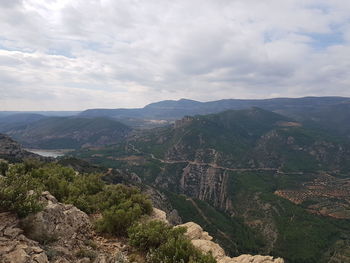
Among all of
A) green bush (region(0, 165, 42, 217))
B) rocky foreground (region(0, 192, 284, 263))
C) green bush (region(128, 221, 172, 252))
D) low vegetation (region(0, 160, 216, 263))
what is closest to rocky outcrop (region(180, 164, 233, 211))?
low vegetation (region(0, 160, 216, 263))

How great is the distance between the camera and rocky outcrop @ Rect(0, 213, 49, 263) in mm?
8703

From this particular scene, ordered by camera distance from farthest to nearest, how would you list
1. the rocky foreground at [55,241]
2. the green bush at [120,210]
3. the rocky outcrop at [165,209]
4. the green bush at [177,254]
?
the rocky outcrop at [165,209], the green bush at [120,210], the green bush at [177,254], the rocky foreground at [55,241]

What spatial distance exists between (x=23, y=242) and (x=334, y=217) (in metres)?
155

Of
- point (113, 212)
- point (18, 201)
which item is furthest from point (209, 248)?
point (18, 201)

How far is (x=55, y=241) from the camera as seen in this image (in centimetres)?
1138

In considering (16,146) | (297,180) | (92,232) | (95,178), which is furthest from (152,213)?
(297,180)

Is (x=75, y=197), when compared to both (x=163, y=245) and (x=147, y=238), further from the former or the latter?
(x=163, y=245)

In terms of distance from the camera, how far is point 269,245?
108 meters

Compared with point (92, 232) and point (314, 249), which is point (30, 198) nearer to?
point (92, 232)

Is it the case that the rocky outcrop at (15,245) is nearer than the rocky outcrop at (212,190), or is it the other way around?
the rocky outcrop at (15,245)

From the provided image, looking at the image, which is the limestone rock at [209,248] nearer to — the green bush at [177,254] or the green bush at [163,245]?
the green bush at [163,245]

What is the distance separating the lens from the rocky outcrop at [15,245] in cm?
870

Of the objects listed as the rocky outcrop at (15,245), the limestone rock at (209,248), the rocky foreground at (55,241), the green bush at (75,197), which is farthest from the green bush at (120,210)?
the rocky outcrop at (15,245)

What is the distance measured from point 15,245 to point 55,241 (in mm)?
2300
